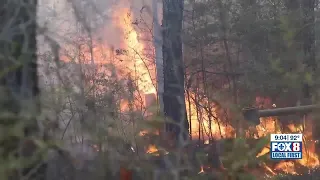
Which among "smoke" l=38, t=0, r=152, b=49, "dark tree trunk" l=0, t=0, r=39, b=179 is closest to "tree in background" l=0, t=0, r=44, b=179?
"dark tree trunk" l=0, t=0, r=39, b=179

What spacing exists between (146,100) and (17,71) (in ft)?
5.63

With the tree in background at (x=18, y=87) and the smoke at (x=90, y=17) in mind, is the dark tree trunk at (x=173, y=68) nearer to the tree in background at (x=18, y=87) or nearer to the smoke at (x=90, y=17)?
the smoke at (x=90, y=17)

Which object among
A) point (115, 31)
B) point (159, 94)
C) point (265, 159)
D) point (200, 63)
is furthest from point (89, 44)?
point (265, 159)

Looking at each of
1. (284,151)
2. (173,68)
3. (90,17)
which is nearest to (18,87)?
(90,17)

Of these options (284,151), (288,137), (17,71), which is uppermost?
(17,71)

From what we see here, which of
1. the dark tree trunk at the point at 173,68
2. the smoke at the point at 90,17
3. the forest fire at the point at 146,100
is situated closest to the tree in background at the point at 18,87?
the smoke at the point at 90,17

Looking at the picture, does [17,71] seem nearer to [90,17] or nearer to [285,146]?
[90,17]

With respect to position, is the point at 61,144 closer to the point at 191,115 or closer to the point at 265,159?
the point at 191,115

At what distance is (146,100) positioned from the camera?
5.52 m

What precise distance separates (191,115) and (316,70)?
1759 mm
